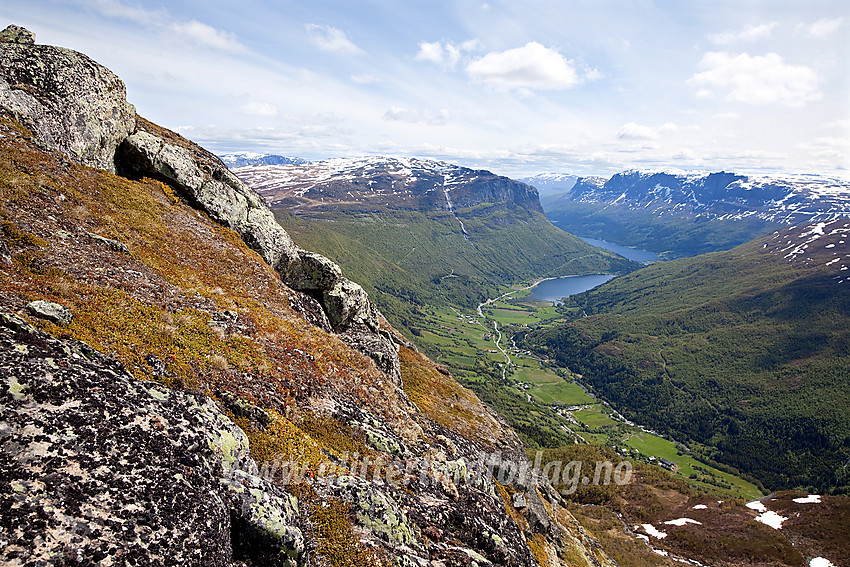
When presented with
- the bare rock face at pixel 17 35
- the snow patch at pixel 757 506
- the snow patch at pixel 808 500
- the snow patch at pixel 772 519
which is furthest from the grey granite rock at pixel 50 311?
the snow patch at pixel 808 500

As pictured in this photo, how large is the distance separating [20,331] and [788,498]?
5851 inches

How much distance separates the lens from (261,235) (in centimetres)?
3750

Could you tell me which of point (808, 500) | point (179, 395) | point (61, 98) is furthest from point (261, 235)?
point (808, 500)

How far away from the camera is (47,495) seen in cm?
732

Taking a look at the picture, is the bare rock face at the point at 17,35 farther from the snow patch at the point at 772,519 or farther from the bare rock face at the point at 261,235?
the snow patch at the point at 772,519

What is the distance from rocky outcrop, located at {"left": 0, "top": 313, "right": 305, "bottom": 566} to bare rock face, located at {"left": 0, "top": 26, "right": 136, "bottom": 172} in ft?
86.7

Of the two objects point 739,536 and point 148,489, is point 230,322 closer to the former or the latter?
point 148,489

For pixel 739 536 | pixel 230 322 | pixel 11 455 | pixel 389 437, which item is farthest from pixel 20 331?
pixel 739 536

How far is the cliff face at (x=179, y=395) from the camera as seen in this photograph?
832cm

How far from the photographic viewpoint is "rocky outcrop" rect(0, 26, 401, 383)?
91.3ft

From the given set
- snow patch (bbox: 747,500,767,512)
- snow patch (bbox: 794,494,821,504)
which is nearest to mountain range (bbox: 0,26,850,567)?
snow patch (bbox: 747,500,767,512)

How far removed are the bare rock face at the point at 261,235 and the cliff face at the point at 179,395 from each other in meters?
0.21

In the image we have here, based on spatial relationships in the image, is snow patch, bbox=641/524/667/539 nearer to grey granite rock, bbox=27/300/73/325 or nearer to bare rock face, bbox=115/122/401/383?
bare rock face, bbox=115/122/401/383

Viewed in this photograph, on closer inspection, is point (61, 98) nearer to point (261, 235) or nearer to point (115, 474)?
point (261, 235)
